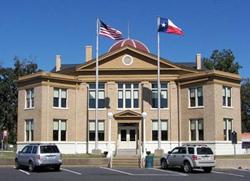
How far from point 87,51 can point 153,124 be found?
39.9 ft

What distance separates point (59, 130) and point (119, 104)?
665 cm

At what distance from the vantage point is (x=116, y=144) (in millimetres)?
49375

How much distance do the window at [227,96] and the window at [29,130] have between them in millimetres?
19314

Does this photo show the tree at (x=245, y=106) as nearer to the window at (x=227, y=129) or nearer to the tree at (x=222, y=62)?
the tree at (x=222, y=62)

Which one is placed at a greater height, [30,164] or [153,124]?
[153,124]

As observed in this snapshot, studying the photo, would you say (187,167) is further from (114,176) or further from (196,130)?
(196,130)

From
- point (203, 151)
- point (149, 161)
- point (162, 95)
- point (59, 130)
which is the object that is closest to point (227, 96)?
point (162, 95)

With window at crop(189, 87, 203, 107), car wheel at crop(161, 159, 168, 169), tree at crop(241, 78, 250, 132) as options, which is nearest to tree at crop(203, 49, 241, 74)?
tree at crop(241, 78, 250, 132)

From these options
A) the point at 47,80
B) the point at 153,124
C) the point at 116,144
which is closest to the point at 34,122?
the point at 47,80

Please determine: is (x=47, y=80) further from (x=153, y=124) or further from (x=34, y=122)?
(x=153, y=124)

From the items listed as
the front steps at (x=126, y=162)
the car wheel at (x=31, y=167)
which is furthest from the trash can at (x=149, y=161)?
the car wheel at (x=31, y=167)

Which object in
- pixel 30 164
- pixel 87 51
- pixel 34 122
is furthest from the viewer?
pixel 87 51

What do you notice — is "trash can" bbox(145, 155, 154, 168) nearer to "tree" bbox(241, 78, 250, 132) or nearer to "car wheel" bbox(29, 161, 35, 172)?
"car wheel" bbox(29, 161, 35, 172)

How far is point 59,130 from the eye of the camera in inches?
1929
